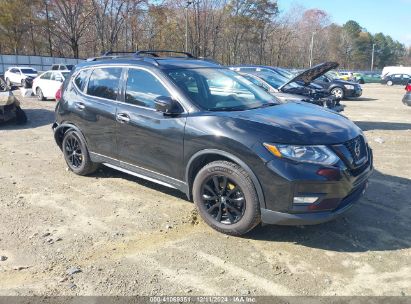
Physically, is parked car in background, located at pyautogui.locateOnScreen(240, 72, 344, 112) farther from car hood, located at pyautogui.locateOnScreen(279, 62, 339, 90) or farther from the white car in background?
the white car in background

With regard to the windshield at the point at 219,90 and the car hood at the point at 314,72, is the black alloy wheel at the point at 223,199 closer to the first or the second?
the windshield at the point at 219,90

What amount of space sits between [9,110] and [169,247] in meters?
9.08

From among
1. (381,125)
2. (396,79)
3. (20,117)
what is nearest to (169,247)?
(20,117)

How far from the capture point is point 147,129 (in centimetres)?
486

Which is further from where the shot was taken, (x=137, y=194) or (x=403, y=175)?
(x=403, y=175)

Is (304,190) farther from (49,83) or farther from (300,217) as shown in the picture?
(49,83)

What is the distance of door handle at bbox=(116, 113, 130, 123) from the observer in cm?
511

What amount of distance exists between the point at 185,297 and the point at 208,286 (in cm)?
24

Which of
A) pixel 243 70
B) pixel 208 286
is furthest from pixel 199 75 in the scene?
pixel 243 70

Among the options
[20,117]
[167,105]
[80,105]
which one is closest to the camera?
Result: [167,105]

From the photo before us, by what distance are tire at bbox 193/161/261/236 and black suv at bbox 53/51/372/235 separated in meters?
0.01

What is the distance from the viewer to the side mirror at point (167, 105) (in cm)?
450

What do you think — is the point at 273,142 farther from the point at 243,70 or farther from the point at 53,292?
the point at 243,70

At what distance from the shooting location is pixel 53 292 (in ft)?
10.8
